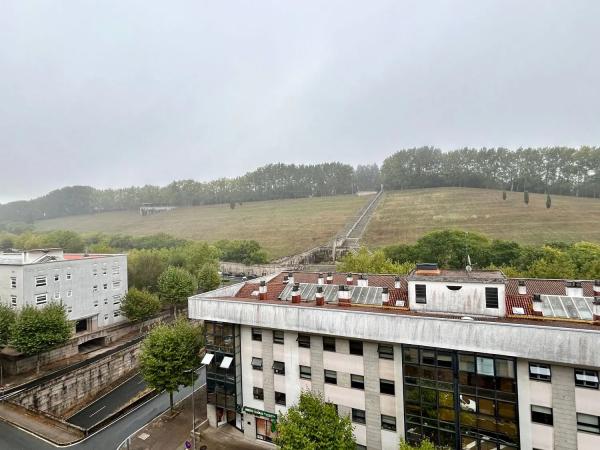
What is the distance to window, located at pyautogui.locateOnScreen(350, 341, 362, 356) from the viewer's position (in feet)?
83.9

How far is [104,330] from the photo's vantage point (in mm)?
55125

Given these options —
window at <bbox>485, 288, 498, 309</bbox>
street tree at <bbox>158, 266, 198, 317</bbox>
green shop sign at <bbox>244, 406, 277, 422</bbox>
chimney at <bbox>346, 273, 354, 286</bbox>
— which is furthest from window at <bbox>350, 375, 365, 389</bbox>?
street tree at <bbox>158, 266, 198, 317</bbox>

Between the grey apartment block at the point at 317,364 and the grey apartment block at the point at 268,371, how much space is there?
3.84 meters

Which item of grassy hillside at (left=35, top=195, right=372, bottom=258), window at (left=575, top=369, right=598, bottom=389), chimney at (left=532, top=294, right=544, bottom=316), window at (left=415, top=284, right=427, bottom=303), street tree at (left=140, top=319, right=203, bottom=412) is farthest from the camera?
grassy hillside at (left=35, top=195, right=372, bottom=258)

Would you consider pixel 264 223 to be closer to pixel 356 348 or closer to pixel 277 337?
pixel 277 337

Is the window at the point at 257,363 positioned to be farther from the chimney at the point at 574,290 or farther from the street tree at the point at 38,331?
the street tree at the point at 38,331

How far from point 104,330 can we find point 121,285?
9.15 m

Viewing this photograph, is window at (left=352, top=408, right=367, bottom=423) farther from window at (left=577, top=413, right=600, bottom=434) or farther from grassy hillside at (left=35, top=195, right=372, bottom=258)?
grassy hillside at (left=35, top=195, right=372, bottom=258)

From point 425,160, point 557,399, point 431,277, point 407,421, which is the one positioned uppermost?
point 425,160

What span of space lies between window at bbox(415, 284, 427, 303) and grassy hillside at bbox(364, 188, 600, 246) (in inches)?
3188

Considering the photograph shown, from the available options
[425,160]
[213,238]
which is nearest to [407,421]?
[213,238]

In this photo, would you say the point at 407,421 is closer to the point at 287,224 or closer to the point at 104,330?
the point at 104,330

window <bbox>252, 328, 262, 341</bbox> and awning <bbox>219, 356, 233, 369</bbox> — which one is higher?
window <bbox>252, 328, 262, 341</bbox>

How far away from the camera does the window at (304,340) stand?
27.6 metres
